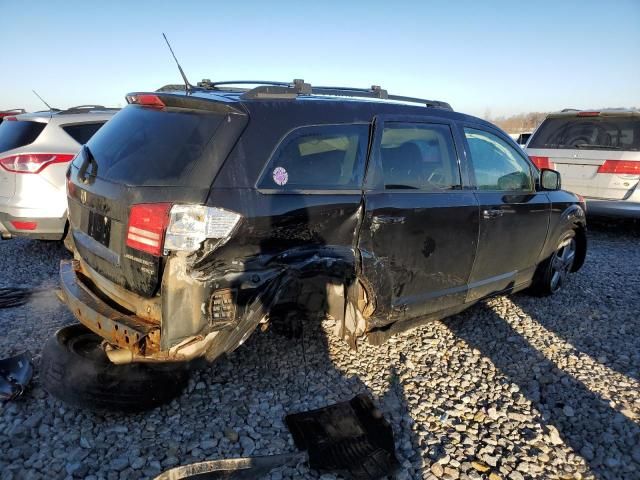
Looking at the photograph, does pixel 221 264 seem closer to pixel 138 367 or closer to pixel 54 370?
pixel 138 367

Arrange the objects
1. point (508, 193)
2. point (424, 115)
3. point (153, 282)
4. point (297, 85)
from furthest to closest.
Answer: point (508, 193) < point (424, 115) < point (297, 85) < point (153, 282)

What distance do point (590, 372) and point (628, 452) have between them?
884 millimetres

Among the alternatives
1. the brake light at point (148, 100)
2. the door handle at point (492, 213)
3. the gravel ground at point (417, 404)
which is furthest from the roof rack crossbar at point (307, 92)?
the gravel ground at point (417, 404)

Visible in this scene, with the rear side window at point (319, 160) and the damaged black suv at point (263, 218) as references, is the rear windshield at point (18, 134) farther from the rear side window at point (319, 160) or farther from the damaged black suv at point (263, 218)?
the rear side window at point (319, 160)

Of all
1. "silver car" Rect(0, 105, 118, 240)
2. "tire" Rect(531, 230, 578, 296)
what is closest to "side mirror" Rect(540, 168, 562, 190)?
"tire" Rect(531, 230, 578, 296)

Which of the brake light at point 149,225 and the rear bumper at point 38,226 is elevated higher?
the brake light at point 149,225

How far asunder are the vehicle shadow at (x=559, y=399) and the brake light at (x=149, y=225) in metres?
2.48

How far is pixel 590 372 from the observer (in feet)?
11.3

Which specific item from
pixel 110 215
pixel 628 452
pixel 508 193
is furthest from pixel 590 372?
pixel 110 215

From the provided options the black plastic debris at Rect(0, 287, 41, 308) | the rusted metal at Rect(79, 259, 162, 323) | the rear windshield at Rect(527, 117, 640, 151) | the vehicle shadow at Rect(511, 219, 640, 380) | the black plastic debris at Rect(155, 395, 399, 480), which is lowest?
the black plastic debris at Rect(0, 287, 41, 308)

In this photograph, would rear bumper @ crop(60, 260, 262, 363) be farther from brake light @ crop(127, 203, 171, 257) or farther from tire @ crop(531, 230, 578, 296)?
tire @ crop(531, 230, 578, 296)

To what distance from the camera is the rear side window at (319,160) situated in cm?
264

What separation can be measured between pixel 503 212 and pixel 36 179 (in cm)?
474

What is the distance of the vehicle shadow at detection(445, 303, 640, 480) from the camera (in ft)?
8.62
